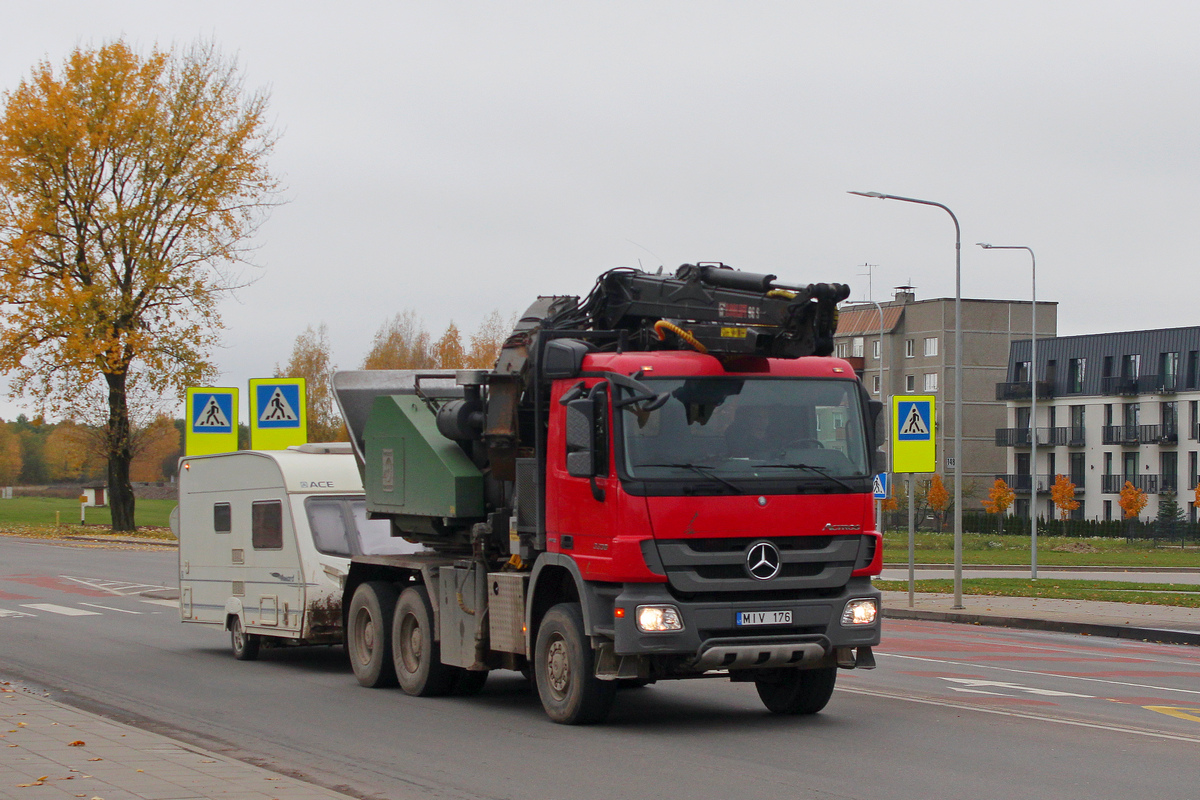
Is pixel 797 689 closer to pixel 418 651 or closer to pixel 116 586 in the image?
pixel 418 651

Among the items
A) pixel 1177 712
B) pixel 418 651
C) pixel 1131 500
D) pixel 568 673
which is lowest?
pixel 1131 500

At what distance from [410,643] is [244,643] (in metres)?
4.25

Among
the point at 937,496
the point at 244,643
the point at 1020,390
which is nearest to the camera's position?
the point at 244,643

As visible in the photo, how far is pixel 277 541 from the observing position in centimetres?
1611

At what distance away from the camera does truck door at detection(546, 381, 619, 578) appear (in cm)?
1026

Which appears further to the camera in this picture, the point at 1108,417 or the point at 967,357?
the point at 967,357

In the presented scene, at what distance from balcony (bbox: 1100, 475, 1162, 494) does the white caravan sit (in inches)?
2956

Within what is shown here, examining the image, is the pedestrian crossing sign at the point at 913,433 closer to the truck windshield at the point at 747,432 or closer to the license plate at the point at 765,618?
the truck windshield at the point at 747,432

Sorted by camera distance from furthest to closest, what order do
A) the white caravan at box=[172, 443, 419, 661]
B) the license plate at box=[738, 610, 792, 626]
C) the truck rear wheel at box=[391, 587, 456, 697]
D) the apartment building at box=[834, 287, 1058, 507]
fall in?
the apartment building at box=[834, 287, 1058, 507]
the white caravan at box=[172, 443, 419, 661]
the truck rear wheel at box=[391, 587, 456, 697]
the license plate at box=[738, 610, 792, 626]

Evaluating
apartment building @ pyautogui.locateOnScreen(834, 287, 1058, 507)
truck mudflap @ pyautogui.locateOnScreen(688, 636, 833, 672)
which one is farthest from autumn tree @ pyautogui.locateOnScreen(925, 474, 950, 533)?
truck mudflap @ pyautogui.locateOnScreen(688, 636, 833, 672)

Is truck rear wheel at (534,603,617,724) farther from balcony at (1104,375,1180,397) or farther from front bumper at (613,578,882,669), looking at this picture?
balcony at (1104,375,1180,397)

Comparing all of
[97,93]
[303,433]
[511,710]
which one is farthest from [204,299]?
[511,710]

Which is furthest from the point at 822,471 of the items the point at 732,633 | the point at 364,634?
the point at 364,634

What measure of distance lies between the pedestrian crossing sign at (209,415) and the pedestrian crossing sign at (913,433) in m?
10.3
